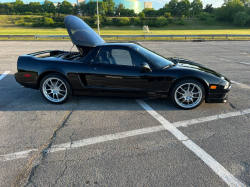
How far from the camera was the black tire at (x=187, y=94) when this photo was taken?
12.8 ft

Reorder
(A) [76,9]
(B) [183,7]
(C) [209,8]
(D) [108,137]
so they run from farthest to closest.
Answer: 1. (C) [209,8]
2. (B) [183,7]
3. (A) [76,9]
4. (D) [108,137]

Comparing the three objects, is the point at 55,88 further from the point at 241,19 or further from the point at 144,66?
the point at 241,19

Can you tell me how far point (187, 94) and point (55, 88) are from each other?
2.87m

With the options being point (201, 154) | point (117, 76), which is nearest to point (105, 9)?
point (117, 76)

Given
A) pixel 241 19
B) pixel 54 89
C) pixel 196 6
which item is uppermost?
pixel 196 6

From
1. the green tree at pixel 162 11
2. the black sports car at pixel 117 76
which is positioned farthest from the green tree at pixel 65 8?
the black sports car at pixel 117 76

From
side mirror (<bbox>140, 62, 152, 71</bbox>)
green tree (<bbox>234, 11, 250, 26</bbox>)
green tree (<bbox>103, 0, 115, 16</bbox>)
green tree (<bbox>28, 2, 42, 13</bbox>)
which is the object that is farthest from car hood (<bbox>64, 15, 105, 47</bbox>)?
green tree (<bbox>28, 2, 42, 13</bbox>)

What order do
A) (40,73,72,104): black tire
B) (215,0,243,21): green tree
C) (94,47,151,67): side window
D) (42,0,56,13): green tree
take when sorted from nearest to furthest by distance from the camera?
(94,47,151,67): side window, (40,73,72,104): black tire, (215,0,243,21): green tree, (42,0,56,13): green tree

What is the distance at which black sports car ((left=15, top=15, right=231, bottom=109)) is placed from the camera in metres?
3.90

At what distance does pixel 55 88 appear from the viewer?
14.1 feet

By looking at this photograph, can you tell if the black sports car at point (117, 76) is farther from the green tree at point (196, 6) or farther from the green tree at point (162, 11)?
the green tree at point (196, 6)

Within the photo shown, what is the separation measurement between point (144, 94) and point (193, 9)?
114257 mm

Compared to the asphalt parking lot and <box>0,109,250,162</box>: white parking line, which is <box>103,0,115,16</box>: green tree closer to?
the asphalt parking lot

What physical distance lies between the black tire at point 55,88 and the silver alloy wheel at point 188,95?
2344 mm
